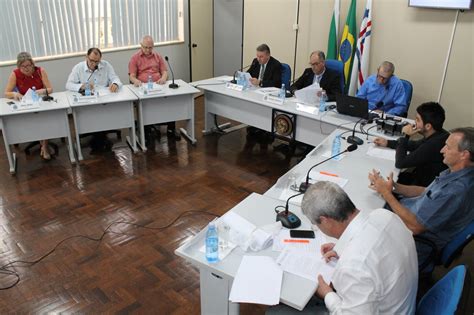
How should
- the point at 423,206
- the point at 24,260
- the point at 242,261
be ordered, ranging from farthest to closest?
1. the point at 24,260
2. the point at 423,206
3. the point at 242,261

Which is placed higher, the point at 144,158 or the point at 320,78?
the point at 320,78

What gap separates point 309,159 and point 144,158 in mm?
2279

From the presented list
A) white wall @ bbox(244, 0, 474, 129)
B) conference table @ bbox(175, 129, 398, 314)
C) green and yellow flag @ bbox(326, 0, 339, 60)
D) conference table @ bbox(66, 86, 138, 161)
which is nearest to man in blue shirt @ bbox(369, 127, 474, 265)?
conference table @ bbox(175, 129, 398, 314)

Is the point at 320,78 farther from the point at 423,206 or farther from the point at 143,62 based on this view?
the point at 423,206

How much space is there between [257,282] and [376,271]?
0.53 meters

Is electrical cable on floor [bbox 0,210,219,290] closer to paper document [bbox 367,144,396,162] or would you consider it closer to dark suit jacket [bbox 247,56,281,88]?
paper document [bbox 367,144,396,162]

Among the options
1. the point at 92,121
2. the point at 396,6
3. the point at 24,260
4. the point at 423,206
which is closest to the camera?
the point at 423,206

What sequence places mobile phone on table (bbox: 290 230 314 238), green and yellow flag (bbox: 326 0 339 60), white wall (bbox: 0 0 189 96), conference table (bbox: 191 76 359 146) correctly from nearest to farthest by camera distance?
1. mobile phone on table (bbox: 290 230 314 238)
2. conference table (bbox: 191 76 359 146)
3. green and yellow flag (bbox: 326 0 339 60)
4. white wall (bbox: 0 0 189 96)

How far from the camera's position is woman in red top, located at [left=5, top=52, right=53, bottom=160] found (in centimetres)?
426

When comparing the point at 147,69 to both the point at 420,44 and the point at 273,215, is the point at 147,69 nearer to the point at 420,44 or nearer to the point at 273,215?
the point at 420,44

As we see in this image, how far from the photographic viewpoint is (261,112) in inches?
182

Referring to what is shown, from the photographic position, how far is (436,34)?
467cm

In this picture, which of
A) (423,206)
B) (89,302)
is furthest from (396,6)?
(89,302)

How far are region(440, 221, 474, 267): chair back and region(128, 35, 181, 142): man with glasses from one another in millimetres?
3649
